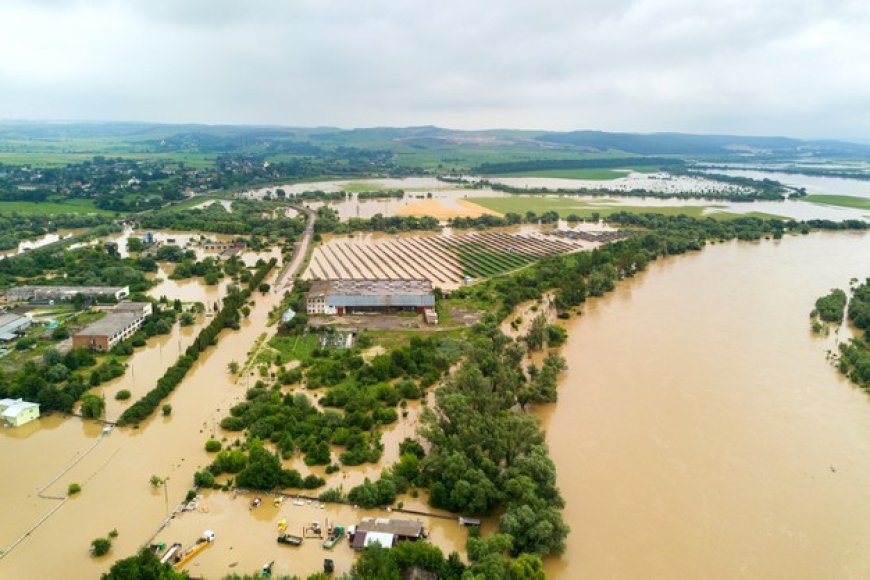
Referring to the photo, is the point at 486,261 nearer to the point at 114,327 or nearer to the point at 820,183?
the point at 114,327

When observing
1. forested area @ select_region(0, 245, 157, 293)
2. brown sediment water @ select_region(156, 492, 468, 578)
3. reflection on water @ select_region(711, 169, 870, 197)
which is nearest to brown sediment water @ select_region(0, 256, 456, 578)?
brown sediment water @ select_region(156, 492, 468, 578)

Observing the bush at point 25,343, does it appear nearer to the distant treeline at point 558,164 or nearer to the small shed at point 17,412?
the small shed at point 17,412

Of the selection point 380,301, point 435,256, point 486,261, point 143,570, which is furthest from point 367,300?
point 143,570

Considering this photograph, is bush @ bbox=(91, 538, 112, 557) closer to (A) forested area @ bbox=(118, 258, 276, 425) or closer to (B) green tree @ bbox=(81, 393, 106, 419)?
(A) forested area @ bbox=(118, 258, 276, 425)

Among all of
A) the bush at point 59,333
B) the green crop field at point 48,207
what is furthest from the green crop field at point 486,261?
the green crop field at point 48,207

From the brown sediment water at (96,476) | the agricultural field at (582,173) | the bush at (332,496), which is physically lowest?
the brown sediment water at (96,476)

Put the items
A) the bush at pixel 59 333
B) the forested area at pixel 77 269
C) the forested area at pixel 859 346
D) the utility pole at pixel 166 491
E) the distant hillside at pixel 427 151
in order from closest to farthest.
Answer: the utility pole at pixel 166 491 → the forested area at pixel 859 346 → the bush at pixel 59 333 → the forested area at pixel 77 269 → the distant hillside at pixel 427 151

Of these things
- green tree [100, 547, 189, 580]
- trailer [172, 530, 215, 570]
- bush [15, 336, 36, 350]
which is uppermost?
green tree [100, 547, 189, 580]
